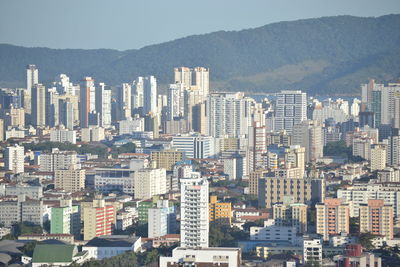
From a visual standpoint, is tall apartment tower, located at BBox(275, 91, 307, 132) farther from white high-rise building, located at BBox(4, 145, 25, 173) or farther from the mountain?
the mountain

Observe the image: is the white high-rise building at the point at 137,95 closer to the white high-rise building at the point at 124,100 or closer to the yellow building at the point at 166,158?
the white high-rise building at the point at 124,100

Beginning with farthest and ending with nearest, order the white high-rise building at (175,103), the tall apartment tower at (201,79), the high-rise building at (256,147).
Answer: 1. the tall apartment tower at (201,79)
2. the white high-rise building at (175,103)
3. the high-rise building at (256,147)

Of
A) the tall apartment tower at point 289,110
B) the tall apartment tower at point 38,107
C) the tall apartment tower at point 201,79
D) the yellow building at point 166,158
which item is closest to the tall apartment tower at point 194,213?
the yellow building at point 166,158

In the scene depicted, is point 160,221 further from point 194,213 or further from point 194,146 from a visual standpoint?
point 194,146

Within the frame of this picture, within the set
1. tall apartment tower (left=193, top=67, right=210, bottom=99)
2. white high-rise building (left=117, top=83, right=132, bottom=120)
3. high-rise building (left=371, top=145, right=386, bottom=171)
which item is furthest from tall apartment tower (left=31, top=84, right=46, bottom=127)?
high-rise building (left=371, top=145, right=386, bottom=171)

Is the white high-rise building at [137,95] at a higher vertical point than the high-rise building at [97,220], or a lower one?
higher

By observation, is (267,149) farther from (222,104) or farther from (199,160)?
(222,104)
